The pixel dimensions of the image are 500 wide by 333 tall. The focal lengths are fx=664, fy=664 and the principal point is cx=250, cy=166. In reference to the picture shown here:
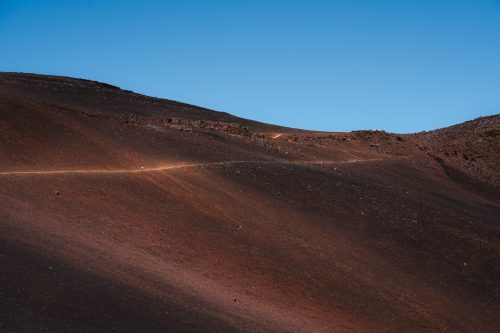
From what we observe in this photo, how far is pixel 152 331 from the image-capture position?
930 centimetres

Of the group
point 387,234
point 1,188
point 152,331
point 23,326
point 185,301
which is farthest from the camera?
point 387,234

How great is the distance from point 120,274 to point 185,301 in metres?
1.17

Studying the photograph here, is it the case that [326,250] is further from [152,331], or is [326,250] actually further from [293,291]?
[152,331]

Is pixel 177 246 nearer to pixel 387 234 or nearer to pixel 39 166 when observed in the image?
pixel 39 166

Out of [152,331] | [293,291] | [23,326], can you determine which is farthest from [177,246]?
[23,326]

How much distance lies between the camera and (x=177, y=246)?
1411 centimetres

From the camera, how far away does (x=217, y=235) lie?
15.5 m

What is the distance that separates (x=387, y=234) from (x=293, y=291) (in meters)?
6.40

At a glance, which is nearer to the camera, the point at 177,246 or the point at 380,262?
the point at 177,246

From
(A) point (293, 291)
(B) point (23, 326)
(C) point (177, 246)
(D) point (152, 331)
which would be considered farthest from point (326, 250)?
(B) point (23, 326)

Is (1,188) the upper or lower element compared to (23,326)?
upper

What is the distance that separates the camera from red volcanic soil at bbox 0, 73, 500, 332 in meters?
10.3

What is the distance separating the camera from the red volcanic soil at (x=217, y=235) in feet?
33.7

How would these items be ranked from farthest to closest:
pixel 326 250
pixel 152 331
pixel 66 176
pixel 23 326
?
pixel 326 250 → pixel 66 176 → pixel 152 331 → pixel 23 326
